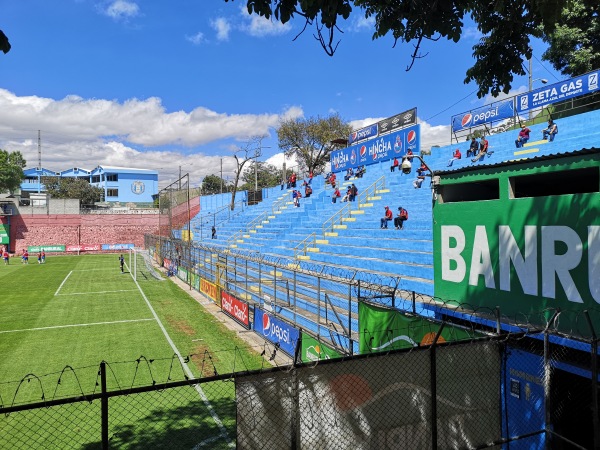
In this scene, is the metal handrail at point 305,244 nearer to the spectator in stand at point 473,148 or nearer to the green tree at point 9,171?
the spectator in stand at point 473,148

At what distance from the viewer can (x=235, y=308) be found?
57.3 ft

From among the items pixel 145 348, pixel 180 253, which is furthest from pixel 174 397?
pixel 180 253

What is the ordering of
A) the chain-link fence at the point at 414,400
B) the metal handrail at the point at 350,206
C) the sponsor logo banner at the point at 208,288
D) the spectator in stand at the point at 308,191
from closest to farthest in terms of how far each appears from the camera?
1. the chain-link fence at the point at 414,400
2. the sponsor logo banner at the point at 208,288
3. the metal handrail at the point at 350,206
4. the spectator in stand at the point at 308,191

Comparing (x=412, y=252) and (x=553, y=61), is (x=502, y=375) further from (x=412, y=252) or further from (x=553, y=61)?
(x=553, y=61)

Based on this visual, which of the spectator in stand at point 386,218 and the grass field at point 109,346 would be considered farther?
the spectator in stand at point 386,218

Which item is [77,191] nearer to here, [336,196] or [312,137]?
[312,137]

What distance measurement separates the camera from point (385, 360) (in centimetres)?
473

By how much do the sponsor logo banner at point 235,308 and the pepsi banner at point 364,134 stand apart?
52.0 ft

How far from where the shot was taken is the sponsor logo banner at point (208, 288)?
21.2 meters

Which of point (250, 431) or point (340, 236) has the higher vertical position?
point (340, 236)

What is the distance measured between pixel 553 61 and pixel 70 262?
4396 centimetres

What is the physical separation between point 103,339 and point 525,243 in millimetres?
13760

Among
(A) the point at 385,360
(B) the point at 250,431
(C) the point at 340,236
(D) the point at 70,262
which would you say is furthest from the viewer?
(D) the point at 70,262

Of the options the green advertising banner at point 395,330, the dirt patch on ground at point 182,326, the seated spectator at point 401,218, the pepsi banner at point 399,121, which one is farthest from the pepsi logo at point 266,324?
the pepsi banner at point 399,121
